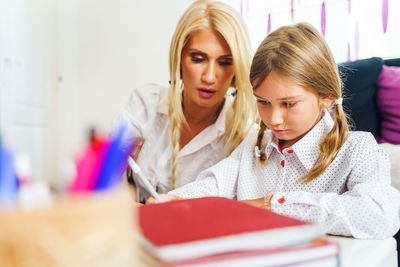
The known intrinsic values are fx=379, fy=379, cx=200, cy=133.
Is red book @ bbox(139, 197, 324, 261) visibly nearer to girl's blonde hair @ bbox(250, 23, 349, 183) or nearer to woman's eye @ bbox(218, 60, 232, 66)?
girl's blonde hair @ bbox(250, 23, 349, 183)

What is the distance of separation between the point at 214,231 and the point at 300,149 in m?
0.55

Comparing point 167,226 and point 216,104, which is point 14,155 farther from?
point 216,104

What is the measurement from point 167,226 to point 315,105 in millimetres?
578

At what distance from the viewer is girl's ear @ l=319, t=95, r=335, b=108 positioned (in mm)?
841

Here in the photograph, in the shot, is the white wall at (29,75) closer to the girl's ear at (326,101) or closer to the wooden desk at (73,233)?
the girl's ear at (326,101)

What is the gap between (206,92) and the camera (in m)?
1.12

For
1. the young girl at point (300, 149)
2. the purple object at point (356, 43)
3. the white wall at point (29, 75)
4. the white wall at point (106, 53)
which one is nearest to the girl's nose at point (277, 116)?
the young girl at point (300, 149)

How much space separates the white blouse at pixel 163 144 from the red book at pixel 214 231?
0.75m

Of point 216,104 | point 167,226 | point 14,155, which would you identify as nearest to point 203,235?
point 167,226

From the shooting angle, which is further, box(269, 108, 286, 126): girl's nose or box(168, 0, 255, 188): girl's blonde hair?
box(168, 0, 255, 188): girl's blonde hair

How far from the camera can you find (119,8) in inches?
109

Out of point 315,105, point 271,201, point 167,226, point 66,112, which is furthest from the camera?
point 66,112

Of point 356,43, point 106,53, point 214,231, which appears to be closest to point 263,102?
point 214,231

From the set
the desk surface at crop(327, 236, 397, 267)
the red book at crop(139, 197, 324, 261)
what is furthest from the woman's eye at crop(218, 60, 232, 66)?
the red book at crop(139, 197, 324, 261)
